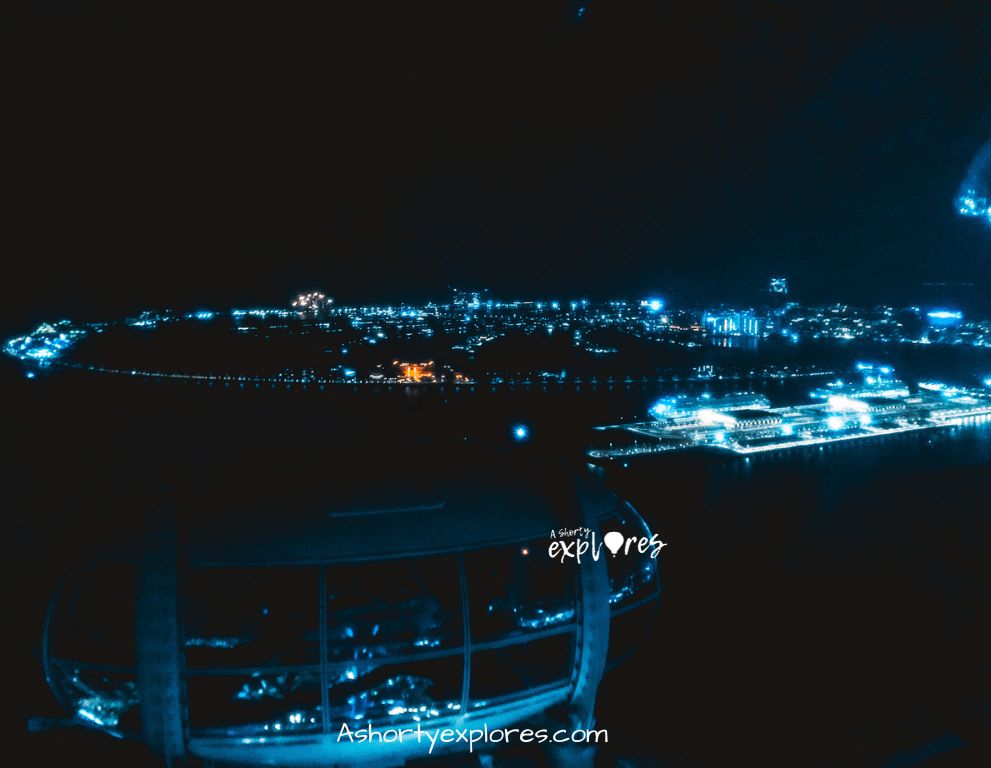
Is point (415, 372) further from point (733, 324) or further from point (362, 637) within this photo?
point (733, 324)

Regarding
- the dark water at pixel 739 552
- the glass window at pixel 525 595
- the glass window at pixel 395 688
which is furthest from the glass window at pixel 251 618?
the glass window at pixel 525 595

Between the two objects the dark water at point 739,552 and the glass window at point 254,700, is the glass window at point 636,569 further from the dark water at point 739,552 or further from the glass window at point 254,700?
the glass window at point 254,700

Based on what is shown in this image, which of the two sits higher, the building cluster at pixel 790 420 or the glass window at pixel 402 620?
the glass window at pixel 402 620

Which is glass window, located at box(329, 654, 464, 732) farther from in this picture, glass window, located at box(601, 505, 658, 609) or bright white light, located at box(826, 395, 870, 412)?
bright white light, located at box(826, 395, 870, 412)

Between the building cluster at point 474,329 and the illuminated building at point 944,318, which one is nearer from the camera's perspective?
the building cluster at point 474,329

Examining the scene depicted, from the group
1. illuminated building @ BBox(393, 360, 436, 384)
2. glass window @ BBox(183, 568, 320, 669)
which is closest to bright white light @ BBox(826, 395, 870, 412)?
illuminated building @ BBox(393, 360, 436, 384)

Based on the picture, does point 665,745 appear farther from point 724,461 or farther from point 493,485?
point 724,461

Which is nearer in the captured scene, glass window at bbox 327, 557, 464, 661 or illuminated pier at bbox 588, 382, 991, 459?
glass window at bbox 327, 557, 464, 661
